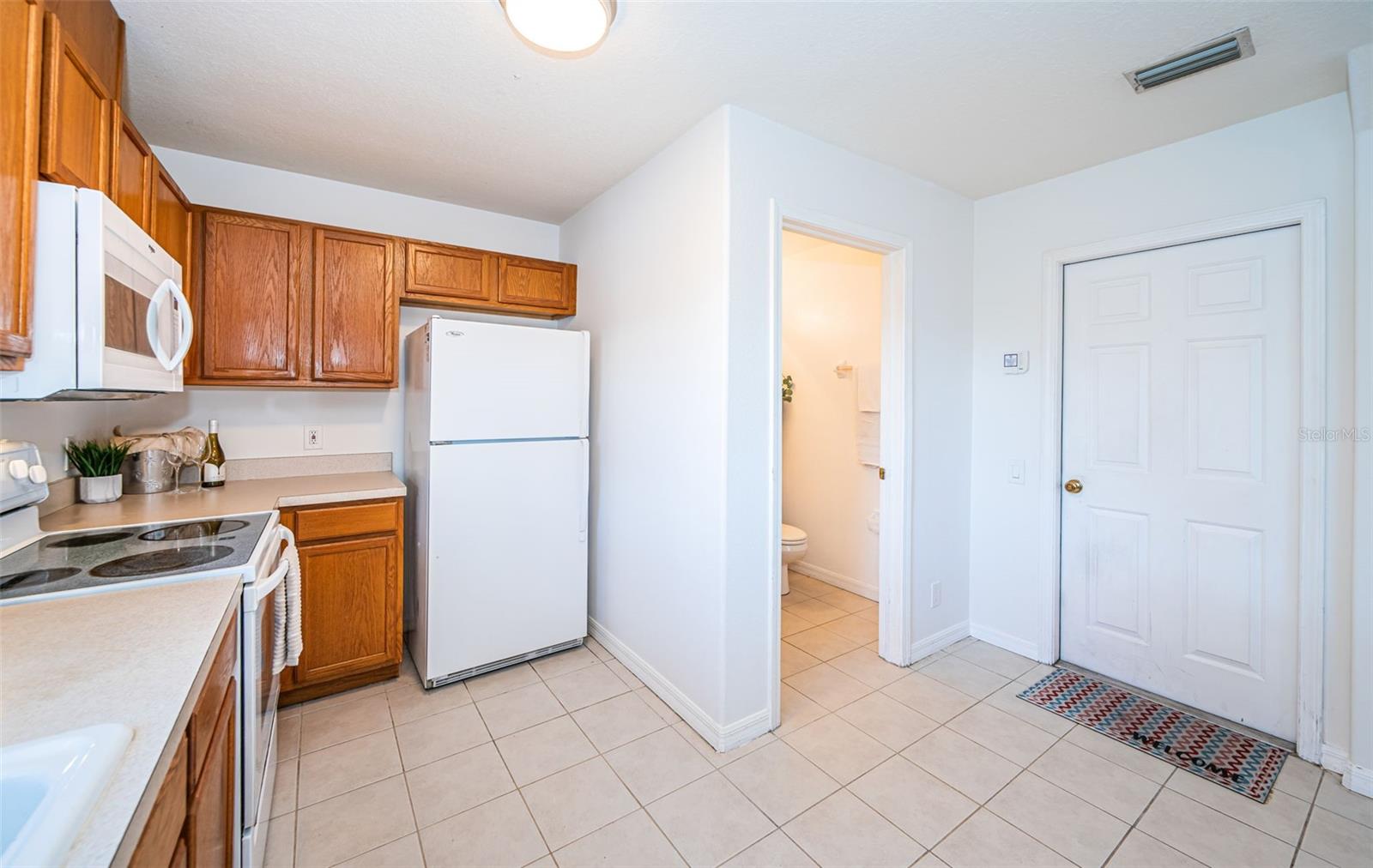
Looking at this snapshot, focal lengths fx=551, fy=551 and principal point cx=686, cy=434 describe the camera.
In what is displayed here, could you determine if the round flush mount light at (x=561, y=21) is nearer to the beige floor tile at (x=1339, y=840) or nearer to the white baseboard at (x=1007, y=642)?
the beige floor tile at (x=1339, y=840)

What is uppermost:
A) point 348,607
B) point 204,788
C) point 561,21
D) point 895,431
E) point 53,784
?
point 561,21

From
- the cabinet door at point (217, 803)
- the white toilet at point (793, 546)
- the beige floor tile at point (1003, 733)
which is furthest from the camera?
the white toilet at point (793, 546)

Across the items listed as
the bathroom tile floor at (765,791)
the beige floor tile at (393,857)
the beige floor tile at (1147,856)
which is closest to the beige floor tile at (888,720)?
the bathroom tile floor at (765,791)

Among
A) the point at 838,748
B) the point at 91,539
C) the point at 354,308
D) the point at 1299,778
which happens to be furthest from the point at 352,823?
the point at 1299,778

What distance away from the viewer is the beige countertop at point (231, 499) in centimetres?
178

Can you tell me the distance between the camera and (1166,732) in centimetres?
215

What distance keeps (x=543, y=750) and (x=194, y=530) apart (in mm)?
→ 1363

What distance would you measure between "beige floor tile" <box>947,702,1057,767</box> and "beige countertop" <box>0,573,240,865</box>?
2398mm

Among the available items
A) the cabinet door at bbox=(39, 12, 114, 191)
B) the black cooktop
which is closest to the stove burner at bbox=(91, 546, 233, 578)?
the black cooktop

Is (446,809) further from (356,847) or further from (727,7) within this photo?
(727,7)

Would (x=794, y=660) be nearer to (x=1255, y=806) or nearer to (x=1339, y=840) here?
(x=1255, y=806)

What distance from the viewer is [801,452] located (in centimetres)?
417

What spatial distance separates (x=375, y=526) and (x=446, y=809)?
1.19 metres

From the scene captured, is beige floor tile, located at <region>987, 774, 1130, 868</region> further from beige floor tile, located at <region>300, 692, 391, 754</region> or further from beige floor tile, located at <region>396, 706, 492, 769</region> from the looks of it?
beige floor tile, located at <region>300, 692, 391, 754</region>
